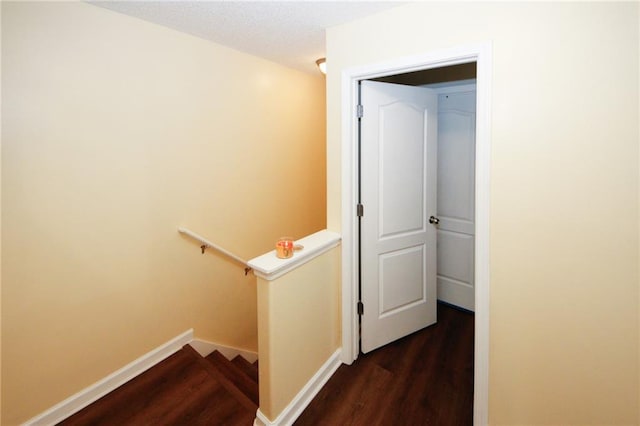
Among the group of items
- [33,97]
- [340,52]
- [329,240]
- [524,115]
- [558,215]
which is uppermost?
[340,52]

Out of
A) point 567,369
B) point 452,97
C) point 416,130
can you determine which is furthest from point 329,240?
point 452,97

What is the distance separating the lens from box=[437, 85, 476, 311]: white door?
2.75m

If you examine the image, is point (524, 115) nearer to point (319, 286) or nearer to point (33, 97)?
point (319, 286)

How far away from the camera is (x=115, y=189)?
5.98 feet

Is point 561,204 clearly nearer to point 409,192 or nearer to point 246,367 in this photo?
point 409,192

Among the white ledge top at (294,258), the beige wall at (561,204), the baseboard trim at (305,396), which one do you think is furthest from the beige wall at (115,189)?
the beige wall at (561,204)

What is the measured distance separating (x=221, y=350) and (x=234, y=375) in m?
0.35

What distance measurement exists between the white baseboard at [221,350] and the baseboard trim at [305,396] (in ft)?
3.02

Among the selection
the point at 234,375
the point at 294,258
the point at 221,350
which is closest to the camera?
the point at 294,258

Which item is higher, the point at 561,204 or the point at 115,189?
the point at 115,189

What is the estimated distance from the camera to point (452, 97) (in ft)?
9.18

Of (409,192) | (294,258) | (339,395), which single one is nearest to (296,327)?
(294,258)

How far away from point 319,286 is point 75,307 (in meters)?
1.43

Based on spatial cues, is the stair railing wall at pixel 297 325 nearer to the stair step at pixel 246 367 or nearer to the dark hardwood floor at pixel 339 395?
the dark hardwood floor at pixel 339 395
